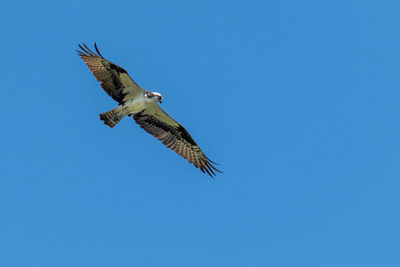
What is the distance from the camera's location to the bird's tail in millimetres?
23375

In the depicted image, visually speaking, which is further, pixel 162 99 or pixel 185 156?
pixel 185 156

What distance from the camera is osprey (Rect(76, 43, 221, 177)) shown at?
75.7 feet

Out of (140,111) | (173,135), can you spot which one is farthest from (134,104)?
(173,135)

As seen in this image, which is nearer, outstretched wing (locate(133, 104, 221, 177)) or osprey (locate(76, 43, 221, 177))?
osprey (locate(76, 43, 221, 177))

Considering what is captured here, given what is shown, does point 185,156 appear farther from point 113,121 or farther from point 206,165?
point 113,121

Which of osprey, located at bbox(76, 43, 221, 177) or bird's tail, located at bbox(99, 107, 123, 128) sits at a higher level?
osprey, located at bbox(76, 43, 221, 177)

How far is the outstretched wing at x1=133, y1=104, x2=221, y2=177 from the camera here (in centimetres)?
2492

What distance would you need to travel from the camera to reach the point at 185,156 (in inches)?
1001

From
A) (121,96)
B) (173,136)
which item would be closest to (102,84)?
(121,96)

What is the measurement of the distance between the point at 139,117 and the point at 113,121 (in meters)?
1.57

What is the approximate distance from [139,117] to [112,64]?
267cm

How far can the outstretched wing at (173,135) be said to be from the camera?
24.9 metres

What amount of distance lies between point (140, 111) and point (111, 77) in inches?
73.6

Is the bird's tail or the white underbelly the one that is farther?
the white underbelly
